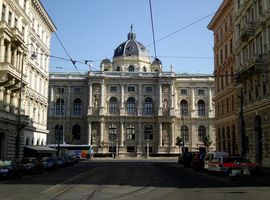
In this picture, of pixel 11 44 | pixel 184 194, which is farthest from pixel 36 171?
pixel 184 194

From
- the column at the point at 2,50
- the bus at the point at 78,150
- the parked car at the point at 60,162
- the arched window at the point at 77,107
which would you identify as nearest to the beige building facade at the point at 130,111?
the arched window at the point at 77,107

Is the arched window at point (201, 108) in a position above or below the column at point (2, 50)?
above

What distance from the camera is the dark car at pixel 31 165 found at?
101 feet

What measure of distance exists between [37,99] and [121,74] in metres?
50.4

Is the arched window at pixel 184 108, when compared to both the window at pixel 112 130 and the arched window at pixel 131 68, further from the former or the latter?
the window at pixel 112 130

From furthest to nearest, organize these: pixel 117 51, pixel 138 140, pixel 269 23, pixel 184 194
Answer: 1. pixel 117 51
2. pixel 138 140
3. pixel 269 23
4. pixel 184 194

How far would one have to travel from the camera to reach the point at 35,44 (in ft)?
169

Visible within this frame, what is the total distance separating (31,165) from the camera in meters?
31.2

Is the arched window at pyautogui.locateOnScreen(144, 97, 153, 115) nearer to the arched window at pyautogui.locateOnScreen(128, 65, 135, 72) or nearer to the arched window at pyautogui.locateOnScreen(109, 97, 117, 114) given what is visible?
the arched window at pyautogui.locateOnScreen(109, 97, 117, 114)

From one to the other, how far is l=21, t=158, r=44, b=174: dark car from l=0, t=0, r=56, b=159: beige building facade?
15.4 feet

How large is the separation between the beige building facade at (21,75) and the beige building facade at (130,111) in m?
41.2

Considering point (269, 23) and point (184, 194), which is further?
point (269, 23)

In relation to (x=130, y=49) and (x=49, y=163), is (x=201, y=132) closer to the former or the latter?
(x=130, y=49)

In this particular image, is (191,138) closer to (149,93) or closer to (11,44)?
(149,93)
